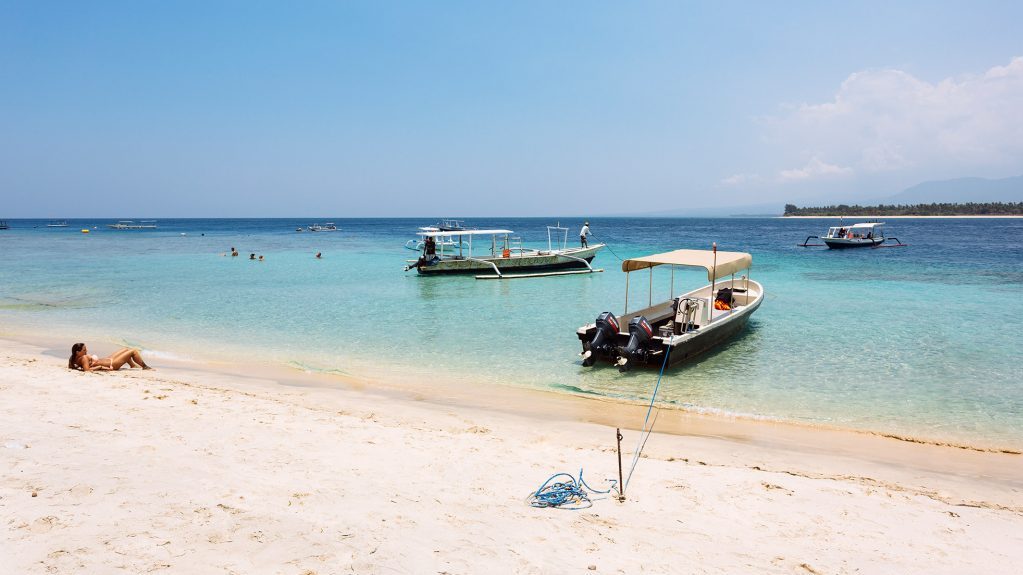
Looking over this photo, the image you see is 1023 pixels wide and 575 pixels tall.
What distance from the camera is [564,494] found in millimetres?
5176

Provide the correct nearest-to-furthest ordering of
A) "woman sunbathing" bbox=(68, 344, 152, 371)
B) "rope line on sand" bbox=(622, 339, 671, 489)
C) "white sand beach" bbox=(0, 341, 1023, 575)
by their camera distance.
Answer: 1. "white sand beach" bbox=(0, 341, 1023, 575)
2. "rope line on sand" bbox=(622, 339, 671, 489)
3. "woman sunbathing" bbox=(68, 344, 152, 371)

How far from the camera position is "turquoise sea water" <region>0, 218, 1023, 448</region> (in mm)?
9625

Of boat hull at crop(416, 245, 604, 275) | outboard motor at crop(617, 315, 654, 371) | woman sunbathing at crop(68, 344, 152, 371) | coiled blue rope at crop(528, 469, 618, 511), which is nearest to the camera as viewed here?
coiled blue rope at crop(528, 469, 618, 511)

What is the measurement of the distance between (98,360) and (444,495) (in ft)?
26.4

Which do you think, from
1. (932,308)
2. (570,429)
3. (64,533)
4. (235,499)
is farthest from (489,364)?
(932,308)

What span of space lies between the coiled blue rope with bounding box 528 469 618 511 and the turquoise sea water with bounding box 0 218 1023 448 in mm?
4331

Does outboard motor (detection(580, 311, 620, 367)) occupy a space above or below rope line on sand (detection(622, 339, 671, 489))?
above

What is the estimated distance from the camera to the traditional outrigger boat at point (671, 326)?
1082cm

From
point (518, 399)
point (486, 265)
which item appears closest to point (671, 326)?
point (518, 399)

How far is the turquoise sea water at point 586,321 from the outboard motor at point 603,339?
48 centimetres

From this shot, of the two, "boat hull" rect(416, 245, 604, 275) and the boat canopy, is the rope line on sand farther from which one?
"boat hull" rect(416, 245, 604, 275)

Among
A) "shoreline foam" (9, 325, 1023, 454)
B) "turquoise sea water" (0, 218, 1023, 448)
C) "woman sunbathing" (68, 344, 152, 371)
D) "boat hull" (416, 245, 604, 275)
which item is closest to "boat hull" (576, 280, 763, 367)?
"turquoise sea water" (0, 218, 1023, 448)

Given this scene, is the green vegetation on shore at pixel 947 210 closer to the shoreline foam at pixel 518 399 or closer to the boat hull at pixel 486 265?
the boat hull at pixel 486 265

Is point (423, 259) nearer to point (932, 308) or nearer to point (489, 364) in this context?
point (489, 364)
